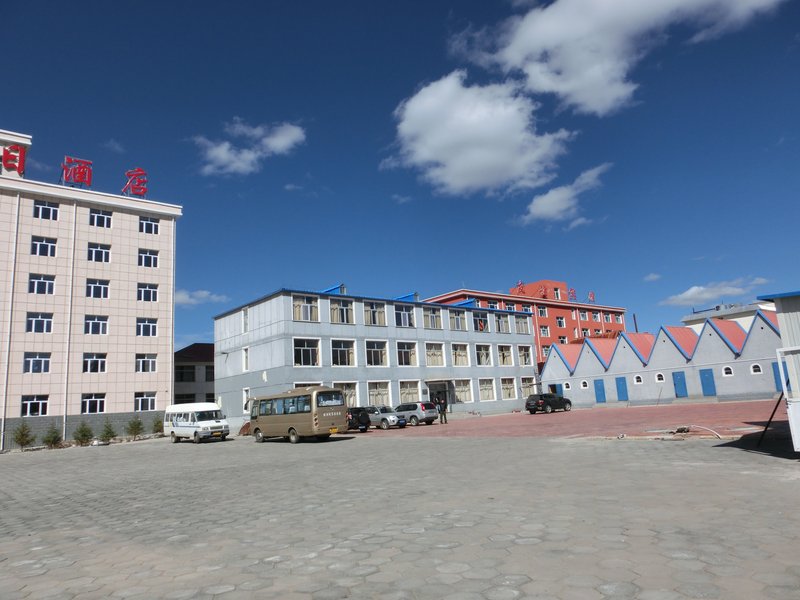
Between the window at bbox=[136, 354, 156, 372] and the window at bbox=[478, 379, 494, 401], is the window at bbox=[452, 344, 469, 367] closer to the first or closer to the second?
the window at bbox=[478, 379, 494, 401]

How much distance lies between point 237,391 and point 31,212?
68.7ft

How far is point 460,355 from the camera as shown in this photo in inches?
2092

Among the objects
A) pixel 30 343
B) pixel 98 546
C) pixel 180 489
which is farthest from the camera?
pixel 30 343

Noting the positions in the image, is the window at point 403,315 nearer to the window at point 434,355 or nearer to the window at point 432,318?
the window at point 432,318

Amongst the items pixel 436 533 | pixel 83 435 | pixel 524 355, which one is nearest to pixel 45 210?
pixel 83 435

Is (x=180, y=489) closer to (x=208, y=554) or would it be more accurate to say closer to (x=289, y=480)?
(x=289, y=480)

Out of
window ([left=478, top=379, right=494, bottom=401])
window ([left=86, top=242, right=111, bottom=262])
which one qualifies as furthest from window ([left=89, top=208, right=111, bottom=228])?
window ([left=478, top=379, right=494, bottom=401])

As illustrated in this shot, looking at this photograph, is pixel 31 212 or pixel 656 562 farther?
pixel 31 212

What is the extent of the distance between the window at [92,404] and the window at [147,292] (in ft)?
27.6

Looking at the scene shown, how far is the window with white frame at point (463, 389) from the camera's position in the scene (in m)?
51.7

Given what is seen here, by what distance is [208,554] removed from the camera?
641 cm

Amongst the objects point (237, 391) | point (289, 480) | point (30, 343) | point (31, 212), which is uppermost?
point (31, 212)

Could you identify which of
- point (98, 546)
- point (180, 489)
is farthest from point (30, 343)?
point (98, 546)

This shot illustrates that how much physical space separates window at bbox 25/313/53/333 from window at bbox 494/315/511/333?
133 feet
